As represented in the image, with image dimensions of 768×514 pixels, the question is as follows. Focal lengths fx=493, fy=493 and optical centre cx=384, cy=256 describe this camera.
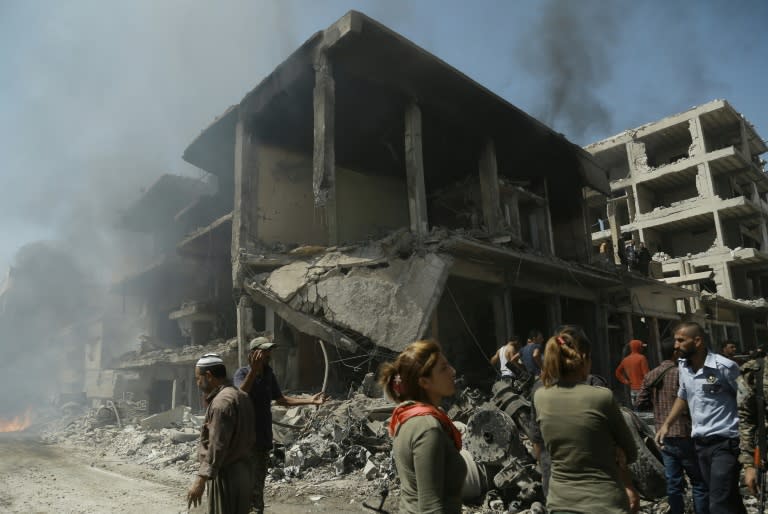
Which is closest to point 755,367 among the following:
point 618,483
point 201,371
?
point 618,483

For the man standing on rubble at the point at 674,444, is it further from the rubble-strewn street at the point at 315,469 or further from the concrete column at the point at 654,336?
the concrete column at the point at 654,336

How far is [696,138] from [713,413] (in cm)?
3060

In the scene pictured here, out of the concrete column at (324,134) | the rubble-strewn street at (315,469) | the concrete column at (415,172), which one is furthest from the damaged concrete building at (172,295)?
the concrete column at (415,172)

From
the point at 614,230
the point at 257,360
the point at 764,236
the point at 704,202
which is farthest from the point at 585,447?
the point at 764,236

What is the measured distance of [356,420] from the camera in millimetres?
7562

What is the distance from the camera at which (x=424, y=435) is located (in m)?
1.75

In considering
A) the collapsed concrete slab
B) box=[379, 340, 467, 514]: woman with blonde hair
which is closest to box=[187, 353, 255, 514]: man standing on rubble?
box=[379, 340, 467, 514]: woman with blonde hair

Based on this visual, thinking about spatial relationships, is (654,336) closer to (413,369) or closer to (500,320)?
(500,320)

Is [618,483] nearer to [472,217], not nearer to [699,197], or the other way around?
[472,217]

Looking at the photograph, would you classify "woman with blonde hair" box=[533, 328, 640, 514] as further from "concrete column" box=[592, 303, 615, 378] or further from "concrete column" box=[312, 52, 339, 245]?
Answer: "concrete column" box=[592, 303, 615, 378]

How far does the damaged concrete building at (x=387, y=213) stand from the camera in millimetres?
9062

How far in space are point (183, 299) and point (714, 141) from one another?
31.5 metres

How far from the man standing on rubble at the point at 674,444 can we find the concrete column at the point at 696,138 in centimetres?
2911

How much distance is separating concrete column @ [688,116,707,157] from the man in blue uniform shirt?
29.9 m
